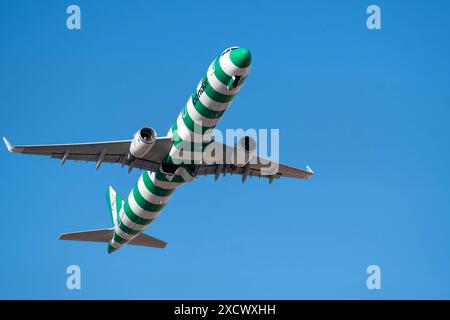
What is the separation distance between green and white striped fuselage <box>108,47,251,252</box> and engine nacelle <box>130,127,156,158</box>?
5.40 feet

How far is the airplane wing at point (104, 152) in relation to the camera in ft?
155

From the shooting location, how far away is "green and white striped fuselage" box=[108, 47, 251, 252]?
4325 cm

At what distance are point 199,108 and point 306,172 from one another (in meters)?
14.2

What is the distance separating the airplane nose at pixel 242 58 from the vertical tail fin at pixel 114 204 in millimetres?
19650

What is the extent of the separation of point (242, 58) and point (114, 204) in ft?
72.1

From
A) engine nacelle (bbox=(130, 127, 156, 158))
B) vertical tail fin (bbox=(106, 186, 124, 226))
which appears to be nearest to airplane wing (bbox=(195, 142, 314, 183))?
engine nacelle (bbox=(130, 127, 156, 158))

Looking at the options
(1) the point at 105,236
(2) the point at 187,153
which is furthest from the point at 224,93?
(1) the point at 105,236

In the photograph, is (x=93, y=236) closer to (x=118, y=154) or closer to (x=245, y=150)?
(x=118, y=154)

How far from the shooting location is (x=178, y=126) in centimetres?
4675

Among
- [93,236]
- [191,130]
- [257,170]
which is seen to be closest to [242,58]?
[191,130]

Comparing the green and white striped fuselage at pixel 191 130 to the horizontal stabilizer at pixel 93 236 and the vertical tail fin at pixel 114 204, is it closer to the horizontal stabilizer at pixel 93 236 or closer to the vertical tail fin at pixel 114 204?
the vertical tail fin at pixel 114 204

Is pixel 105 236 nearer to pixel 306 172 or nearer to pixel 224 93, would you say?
pixel 306 172

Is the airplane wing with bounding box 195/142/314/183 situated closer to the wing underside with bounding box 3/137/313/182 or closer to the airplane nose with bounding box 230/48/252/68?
the wing underside with bounding box 3/137/313/182

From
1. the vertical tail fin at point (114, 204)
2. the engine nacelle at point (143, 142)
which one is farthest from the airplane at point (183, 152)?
the vertical tail fin at point (114, 204)
